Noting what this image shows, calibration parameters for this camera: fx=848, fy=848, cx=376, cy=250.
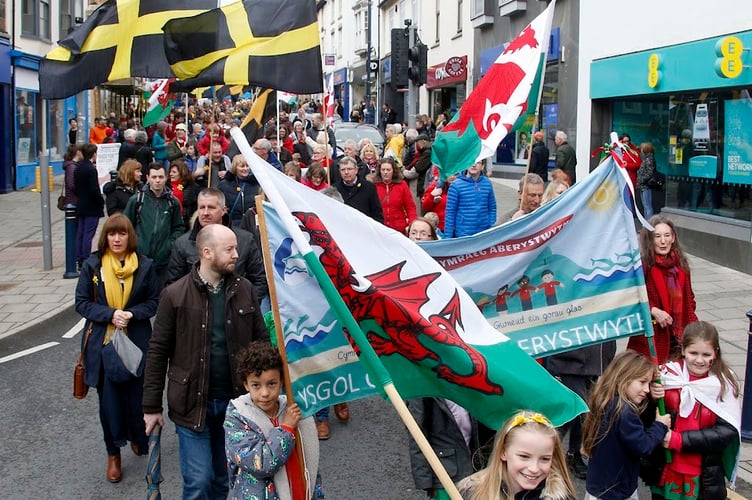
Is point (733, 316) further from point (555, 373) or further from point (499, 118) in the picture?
point (555, 373)

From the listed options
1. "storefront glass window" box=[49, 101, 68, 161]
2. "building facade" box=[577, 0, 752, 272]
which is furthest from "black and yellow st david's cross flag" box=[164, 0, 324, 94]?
"storefront glass window" box=[49, 101, 68, 161]

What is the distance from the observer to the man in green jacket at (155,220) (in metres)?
7.66

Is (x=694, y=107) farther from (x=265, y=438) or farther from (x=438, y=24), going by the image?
(x=438, y=24)

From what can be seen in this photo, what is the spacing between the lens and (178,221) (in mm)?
7906

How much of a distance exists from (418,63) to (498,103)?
999 centimetres

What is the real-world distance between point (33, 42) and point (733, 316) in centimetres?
2114

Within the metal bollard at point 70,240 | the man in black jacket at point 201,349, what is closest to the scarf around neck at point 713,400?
the man in black jacket at point 201,349

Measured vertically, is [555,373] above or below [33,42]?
below

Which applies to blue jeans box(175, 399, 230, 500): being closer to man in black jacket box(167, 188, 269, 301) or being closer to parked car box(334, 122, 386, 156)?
man in black jacket box(167, 188, 269, 301)

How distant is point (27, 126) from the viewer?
23.8m

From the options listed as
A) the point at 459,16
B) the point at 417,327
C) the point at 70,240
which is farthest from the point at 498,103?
the point at 459,16

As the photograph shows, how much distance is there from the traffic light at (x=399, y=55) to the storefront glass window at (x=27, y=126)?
1126 centimetres

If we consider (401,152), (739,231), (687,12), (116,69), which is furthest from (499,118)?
(401,152)

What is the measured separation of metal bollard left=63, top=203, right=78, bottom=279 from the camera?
12108 mm
